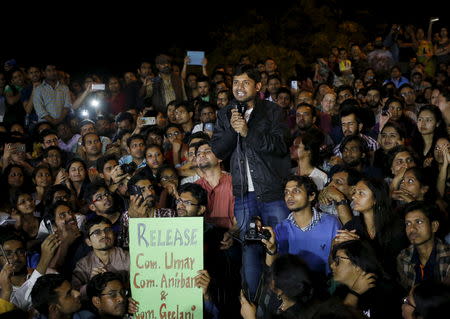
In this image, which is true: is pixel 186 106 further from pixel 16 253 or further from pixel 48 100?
pixel 16 253

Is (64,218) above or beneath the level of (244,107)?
beneath

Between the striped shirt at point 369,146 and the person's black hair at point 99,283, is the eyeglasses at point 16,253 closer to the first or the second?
the person's black hair at point 99,283

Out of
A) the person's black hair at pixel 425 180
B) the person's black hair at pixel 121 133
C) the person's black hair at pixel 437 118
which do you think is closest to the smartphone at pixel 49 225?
the person's black hair at pixel 121 133

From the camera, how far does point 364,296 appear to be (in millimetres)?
4660

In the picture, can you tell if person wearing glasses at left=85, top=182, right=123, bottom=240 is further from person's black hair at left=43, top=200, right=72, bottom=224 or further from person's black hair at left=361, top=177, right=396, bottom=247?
person's black hair at left=361, top=177, right=396, bottom=247

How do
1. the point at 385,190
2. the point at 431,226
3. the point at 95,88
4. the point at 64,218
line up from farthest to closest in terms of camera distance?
the point at 95,88, the point at 64,218, the point at 385,190, the point at 431,226

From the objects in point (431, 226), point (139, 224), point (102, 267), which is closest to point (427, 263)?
point (431, 226)

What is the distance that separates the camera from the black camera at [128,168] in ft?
24.7

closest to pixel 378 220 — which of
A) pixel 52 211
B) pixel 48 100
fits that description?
pixel 52 211

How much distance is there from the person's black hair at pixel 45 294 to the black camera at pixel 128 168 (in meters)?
2.49

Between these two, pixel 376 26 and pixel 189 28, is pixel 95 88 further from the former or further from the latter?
pixel 376 26

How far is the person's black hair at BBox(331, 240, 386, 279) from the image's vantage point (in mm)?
4734

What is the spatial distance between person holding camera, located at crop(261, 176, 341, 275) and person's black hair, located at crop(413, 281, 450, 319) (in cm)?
153

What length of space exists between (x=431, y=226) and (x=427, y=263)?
1.07ft
